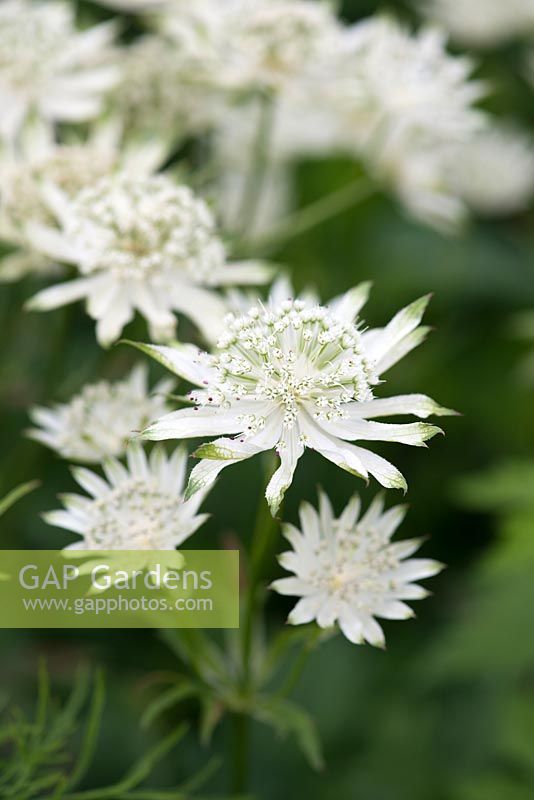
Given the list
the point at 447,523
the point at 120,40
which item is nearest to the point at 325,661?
the point at 447,523

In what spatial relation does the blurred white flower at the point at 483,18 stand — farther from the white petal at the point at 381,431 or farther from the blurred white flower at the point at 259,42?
the white petal at the point at 381,431

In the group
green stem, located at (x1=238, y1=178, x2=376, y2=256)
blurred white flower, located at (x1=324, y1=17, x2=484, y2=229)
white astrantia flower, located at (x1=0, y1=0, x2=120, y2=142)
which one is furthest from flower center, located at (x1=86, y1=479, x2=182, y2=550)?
blurred white flower, located at (x1=324, y1=17, x2=484, y2=229)

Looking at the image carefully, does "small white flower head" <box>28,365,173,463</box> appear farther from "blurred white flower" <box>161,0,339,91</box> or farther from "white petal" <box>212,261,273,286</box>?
"blurred white flower" <box>161,0,339,91</box>

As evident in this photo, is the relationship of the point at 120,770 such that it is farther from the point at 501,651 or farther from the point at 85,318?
the point at 85,318

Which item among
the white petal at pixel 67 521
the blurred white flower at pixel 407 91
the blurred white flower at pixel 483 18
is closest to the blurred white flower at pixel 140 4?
the blurred white flower at pixel 407 91

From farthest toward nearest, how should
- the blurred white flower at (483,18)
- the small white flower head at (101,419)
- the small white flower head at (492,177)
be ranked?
the blurred white flower at (483,18) → the small white flower head at (492,177) → the small white flower head at (101,419)

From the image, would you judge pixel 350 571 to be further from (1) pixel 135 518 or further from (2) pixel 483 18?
(2) pixel 483 18
